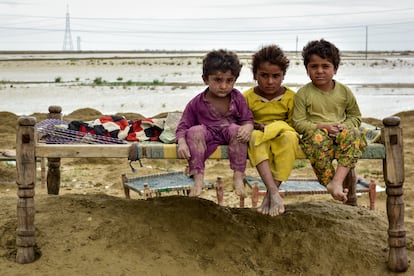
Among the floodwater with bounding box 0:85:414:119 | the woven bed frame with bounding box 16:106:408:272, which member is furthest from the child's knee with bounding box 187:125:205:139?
the floodwater with bounding box 0:85:414:119

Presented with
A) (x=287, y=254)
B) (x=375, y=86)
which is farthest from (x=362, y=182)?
(x=375, y=86)

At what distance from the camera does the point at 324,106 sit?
5.26 meters

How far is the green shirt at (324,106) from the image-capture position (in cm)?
523

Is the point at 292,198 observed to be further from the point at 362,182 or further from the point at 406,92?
the point at 406,92

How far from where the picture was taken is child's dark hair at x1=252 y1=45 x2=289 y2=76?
5180 mm

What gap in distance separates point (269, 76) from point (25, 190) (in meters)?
2.08

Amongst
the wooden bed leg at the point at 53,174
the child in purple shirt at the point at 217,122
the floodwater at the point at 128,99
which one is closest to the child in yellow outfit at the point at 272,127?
the child in purple shirt at the point at 217,122

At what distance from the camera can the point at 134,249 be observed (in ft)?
16.6

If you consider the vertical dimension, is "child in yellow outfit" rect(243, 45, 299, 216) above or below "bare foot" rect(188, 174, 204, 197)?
above

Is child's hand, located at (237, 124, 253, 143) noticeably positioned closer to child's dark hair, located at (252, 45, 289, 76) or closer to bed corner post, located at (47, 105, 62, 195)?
child's dark hair, located at (252, 45, 289, 76)

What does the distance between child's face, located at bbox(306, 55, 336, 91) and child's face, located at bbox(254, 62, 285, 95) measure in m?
0.25

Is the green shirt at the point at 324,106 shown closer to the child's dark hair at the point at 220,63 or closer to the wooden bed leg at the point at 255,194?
the child's dark hair at the point at 220,63

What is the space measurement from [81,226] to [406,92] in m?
19.5

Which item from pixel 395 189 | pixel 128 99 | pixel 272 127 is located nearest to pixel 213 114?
pixel 272 127
